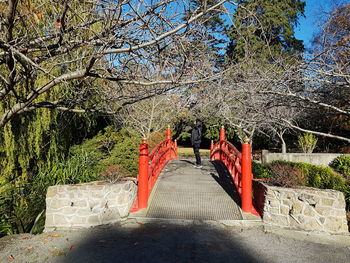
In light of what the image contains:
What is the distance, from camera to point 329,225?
4.42 meters

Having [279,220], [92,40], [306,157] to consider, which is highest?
[92,40]

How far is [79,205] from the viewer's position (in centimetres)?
468

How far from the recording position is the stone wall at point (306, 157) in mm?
11430

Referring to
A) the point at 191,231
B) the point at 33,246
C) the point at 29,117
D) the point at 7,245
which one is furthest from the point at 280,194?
the point at 29,117

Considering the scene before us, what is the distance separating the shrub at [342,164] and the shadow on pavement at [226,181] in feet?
16.4

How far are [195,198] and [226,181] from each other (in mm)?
1755

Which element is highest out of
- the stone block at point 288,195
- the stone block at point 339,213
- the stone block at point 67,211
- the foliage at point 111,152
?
the foliage at point 111,152

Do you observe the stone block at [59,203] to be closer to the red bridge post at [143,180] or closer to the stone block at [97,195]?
the stone block at [97,195]

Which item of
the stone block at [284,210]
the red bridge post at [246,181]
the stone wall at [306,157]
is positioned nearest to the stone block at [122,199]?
the red bridge post at [246,181]

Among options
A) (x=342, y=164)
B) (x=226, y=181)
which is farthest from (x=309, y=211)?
(x=342, y=164)

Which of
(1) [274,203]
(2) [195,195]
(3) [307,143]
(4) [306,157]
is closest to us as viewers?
(1) [274,203]

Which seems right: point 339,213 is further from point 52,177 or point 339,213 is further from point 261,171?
point 52,177

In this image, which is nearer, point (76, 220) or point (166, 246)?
point (166, 246)

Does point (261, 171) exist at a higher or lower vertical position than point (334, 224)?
higher
